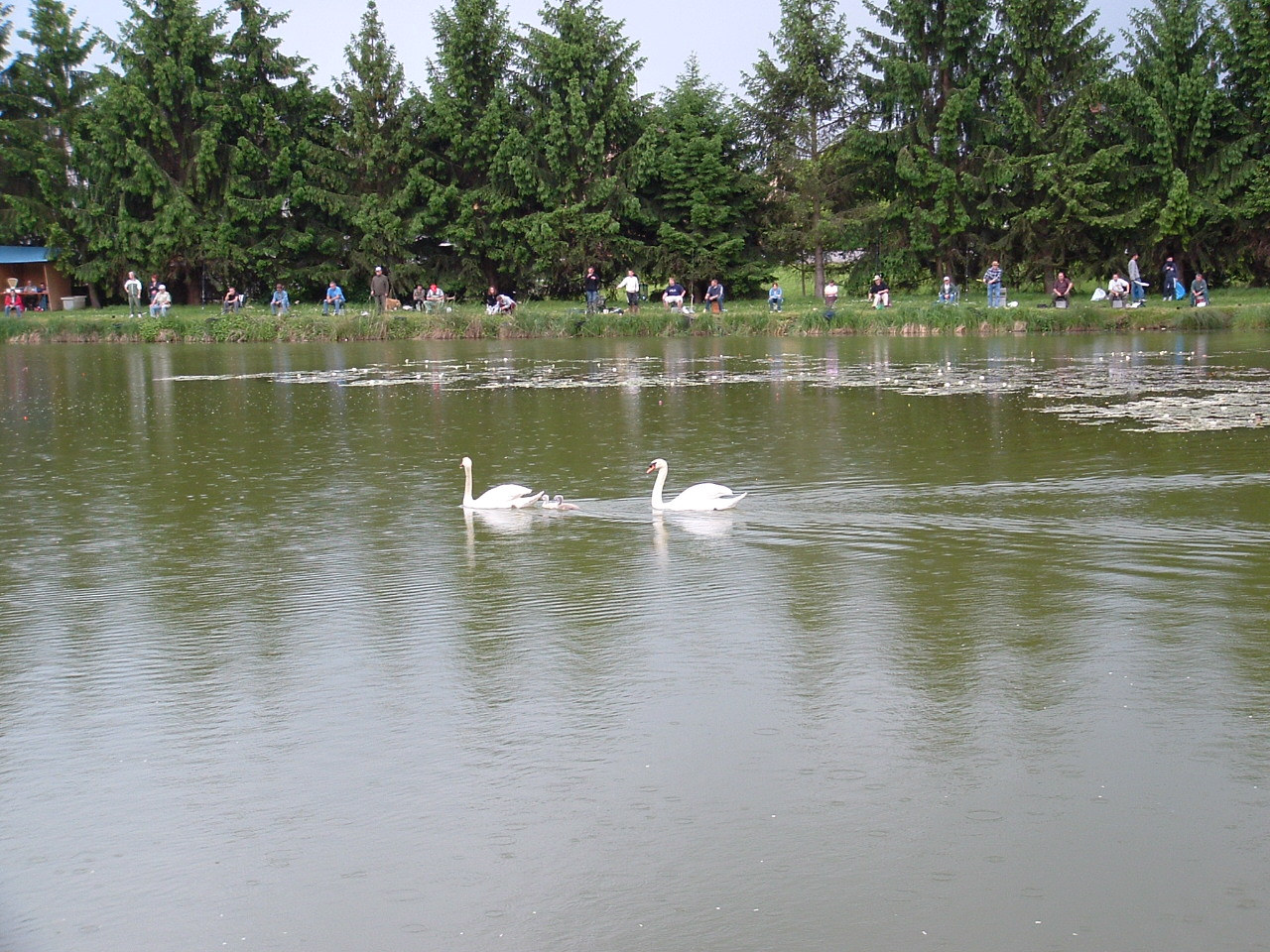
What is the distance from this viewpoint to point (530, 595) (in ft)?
32.7

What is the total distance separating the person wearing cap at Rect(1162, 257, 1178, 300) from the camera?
3992cm

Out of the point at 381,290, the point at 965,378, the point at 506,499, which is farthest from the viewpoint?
the point at 381,290

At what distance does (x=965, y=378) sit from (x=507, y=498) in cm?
1320

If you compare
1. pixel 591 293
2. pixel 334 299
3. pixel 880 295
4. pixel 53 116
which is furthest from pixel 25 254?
pixel 880 295

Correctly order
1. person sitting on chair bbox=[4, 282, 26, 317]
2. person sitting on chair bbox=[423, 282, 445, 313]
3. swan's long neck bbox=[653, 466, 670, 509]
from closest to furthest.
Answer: swan's long neck bbox=[653, 466, 670, 509], person sitting on chair bbox=[423, 282, 445, 313], person sitting on chair bbox=[4, 282, 26, 317]

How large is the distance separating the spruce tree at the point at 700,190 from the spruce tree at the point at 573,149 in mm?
1065

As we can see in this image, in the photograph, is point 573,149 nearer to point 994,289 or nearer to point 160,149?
point 160,149

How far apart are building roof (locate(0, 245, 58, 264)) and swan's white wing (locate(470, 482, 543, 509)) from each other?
136 ft

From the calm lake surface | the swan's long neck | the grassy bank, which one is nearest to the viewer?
the calm lake surface

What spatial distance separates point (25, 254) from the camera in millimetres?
50469

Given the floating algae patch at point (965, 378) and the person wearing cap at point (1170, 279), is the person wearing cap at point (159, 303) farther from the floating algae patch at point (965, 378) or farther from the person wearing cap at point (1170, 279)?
the person wearing cap at point (1170, 279)

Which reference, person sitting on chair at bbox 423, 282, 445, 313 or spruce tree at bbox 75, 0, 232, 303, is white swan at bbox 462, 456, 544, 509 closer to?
person sitting on chair at bbox 423, 282, 445, 313

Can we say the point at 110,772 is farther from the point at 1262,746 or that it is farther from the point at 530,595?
the point at 1262,746

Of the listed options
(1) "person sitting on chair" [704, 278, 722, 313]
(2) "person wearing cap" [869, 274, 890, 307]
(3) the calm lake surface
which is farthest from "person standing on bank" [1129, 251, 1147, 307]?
(3) the calm lake surface
